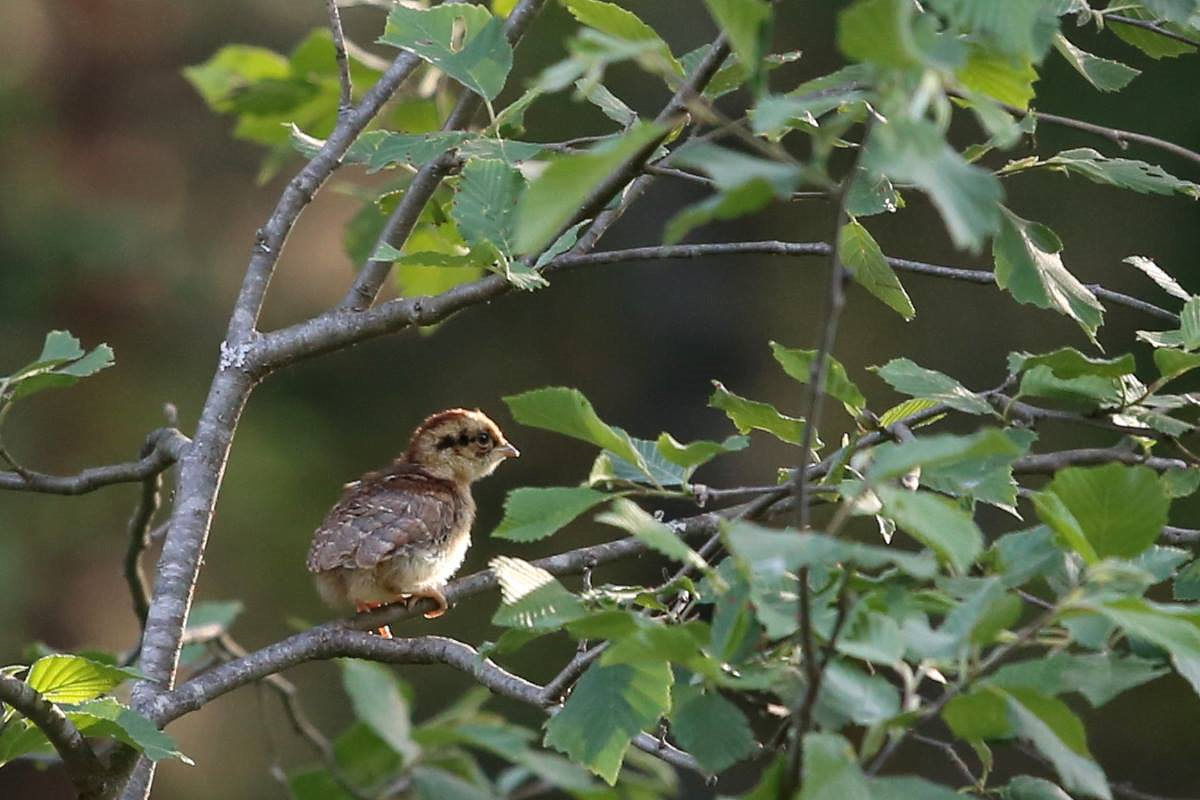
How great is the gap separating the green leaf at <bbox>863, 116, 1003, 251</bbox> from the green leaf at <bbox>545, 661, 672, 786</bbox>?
2.81 feet

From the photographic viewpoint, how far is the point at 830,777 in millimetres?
1459

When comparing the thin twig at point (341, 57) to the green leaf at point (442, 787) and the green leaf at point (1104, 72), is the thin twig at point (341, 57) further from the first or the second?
the green leaf at point (442, 787)

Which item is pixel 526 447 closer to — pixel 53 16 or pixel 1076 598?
pixel 53 16

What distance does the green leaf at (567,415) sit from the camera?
1.92 m

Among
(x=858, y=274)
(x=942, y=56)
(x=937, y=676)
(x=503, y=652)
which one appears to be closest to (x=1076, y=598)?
(x=937, y=676)

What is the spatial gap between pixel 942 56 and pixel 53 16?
10244 mm

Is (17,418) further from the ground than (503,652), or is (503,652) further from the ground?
(503,652)

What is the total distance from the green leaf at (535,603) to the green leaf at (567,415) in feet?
0.62

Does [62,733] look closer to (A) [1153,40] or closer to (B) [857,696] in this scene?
(B) [857,696]

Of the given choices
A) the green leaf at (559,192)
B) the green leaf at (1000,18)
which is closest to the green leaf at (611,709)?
the green leaf at (559,192)

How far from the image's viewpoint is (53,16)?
34.7ft

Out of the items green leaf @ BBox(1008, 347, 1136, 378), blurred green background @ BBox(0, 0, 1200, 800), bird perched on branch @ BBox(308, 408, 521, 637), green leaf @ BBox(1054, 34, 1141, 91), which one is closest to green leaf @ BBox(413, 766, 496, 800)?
green leaf @ BBox(1008, 347, 1136, 378)

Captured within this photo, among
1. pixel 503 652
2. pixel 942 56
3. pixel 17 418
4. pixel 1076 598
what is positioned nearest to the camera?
pixel 942 56

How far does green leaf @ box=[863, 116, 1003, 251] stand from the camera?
134 cm
